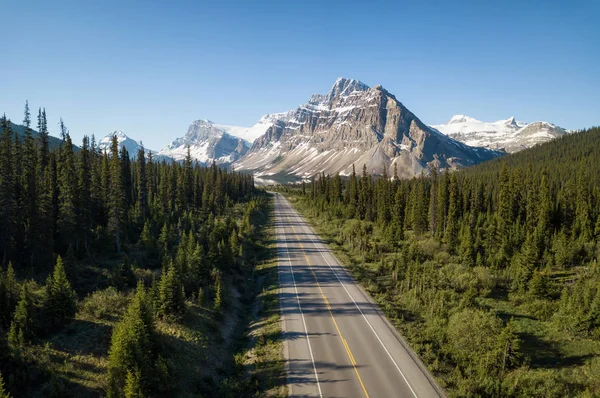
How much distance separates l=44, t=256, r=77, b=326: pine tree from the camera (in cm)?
2139

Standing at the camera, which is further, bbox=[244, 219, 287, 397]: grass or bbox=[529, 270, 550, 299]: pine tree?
bbox=[529, 270, 550, 299]: pine tree

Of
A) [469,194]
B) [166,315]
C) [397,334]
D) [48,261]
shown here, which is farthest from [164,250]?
[469,194]

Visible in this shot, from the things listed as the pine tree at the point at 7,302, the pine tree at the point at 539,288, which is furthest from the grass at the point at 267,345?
the pine tree at the point at 539,288

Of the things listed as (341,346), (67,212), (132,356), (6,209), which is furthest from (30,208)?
(341,346)

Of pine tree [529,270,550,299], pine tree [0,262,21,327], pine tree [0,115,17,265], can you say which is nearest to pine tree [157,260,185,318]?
pine tree [0,262,21,327]

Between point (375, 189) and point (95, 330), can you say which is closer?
point (95, 330)

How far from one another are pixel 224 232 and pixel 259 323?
2549 cm

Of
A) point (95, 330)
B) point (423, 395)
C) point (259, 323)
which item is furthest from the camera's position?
point (259, 323)

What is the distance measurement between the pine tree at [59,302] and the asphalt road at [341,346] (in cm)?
1525

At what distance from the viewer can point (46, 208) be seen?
38.1m

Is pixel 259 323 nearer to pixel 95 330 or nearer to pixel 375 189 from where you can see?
pixel 95 330

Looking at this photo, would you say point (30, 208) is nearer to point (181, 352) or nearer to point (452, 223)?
point (181, 352)

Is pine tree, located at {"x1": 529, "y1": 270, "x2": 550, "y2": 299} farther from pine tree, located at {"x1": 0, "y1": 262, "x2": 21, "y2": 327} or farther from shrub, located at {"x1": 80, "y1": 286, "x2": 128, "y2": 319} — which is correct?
pine tree, located at {"x1": 0, "y1": 262, "x2": 21, "y2": 327}

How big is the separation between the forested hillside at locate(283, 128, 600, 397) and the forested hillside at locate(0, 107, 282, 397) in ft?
45.5
